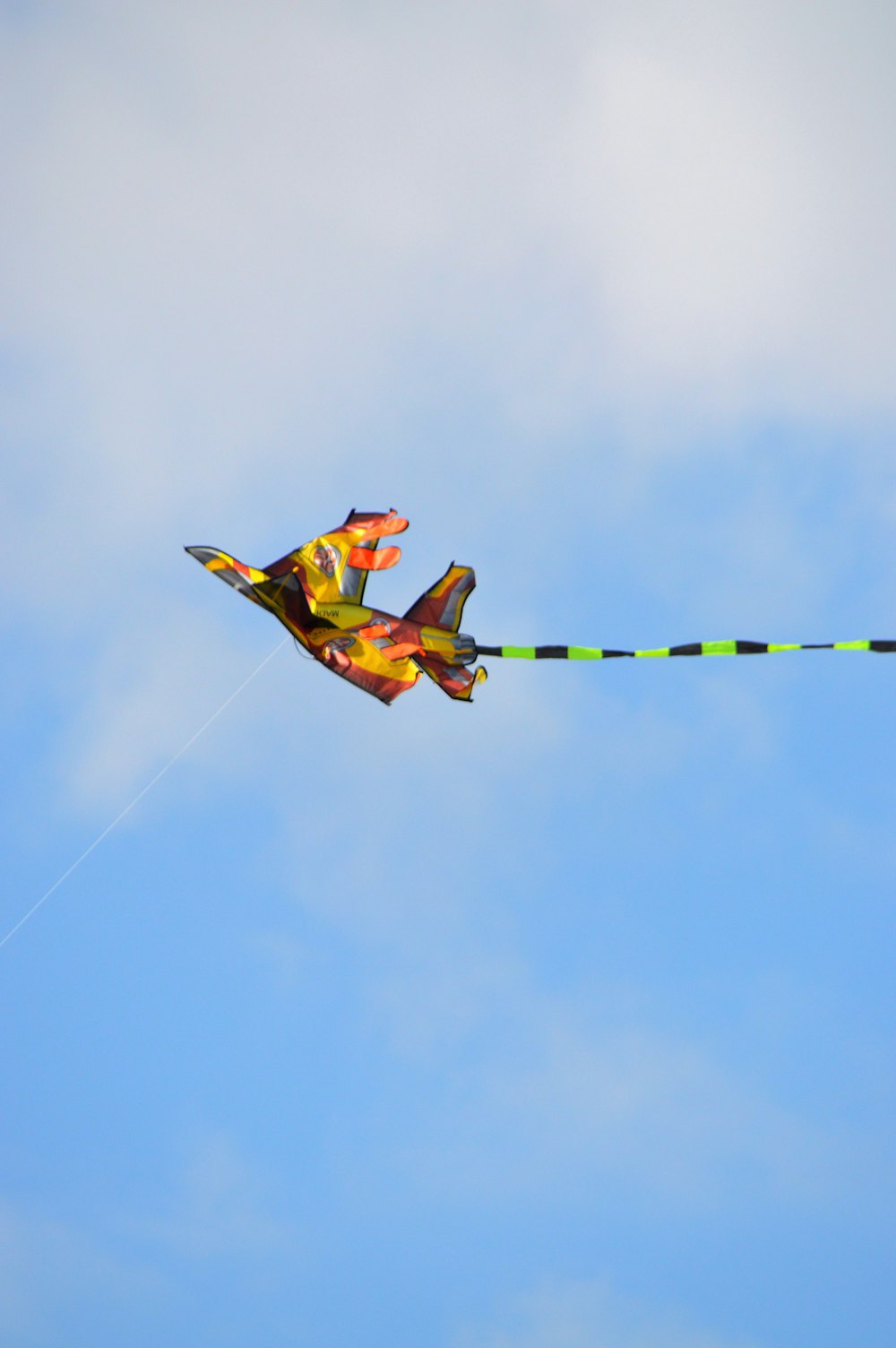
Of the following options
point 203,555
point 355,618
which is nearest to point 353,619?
point 355,618

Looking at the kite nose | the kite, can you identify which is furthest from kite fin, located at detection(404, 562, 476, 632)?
the kite nose

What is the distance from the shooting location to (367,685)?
22781mm

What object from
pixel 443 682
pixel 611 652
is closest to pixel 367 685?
pixel 443 682

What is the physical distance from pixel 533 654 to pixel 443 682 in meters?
2.52

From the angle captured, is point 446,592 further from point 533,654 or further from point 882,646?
point 882,646

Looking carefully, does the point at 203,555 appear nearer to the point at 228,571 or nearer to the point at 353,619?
the point at 228,571

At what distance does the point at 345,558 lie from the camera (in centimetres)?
2309

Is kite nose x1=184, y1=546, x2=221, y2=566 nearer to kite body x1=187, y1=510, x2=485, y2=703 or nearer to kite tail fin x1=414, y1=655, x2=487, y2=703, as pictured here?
kite body x1=187, y1=510, x2=485, y2=703

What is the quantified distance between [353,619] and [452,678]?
187cm

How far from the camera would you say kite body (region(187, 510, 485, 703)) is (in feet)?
74.7

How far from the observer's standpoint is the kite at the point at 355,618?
74.7 feet

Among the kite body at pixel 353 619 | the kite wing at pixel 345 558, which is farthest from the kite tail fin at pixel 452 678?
the kite wing at pixel 345 558

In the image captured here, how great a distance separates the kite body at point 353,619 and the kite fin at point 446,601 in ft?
0.07

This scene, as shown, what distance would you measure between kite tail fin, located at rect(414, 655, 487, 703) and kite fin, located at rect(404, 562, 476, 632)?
25.4 inches
